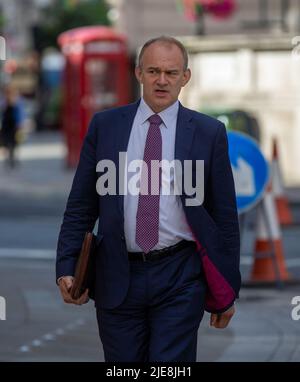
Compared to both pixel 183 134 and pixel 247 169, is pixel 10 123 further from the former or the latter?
pixel 183 134

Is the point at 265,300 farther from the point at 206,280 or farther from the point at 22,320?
the point at 206,280

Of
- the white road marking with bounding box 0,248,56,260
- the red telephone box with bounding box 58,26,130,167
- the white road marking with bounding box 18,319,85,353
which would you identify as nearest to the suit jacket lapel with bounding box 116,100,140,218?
the white road marking with bounding box 18,319,85,353

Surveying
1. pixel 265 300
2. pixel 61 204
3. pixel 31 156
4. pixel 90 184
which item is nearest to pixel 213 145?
pixel 90 184

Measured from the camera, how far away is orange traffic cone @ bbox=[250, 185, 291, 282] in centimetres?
1160

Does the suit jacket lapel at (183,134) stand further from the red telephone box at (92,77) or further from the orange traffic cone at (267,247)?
the red telephone box at (92,77)

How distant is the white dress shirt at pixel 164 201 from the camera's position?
17.3ft

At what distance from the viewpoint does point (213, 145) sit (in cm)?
533

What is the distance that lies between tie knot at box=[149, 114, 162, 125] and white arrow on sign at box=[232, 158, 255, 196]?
5.13 meters

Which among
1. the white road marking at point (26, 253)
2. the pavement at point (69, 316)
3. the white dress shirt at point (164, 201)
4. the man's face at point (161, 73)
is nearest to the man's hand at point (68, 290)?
the white dress shirt at point (164, 201)

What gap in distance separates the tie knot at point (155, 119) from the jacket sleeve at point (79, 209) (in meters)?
0.24

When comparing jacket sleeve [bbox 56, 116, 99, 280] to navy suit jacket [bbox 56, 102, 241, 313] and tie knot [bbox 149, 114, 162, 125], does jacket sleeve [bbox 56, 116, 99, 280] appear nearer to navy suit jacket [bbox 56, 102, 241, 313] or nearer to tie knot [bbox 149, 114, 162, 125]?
navy suit jacket [bbox 56, 102, 241, 313]

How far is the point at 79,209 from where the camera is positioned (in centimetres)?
539

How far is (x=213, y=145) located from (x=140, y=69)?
1.41 feet

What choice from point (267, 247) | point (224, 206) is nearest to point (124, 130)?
point (224, 206)
